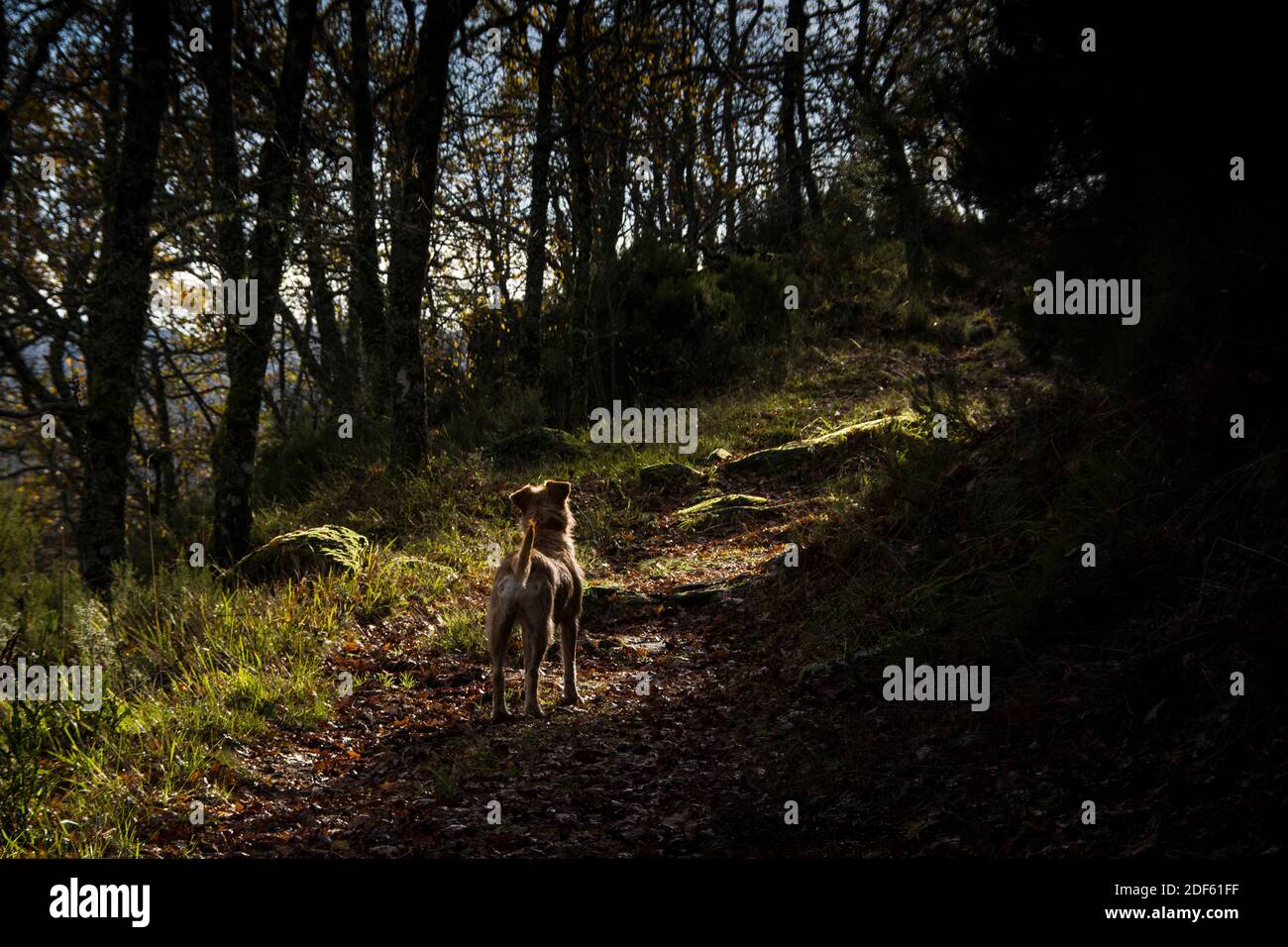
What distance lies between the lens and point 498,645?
19.4ft

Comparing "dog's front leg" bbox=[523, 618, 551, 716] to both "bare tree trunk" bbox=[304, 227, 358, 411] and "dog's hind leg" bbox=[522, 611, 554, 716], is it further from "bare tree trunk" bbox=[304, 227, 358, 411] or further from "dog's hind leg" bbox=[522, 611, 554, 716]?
"bare tree trunk" bbox=[304, 227, 358, 411]

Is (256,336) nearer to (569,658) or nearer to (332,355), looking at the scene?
(569,658)

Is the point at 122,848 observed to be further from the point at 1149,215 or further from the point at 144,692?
the point at 1149,215

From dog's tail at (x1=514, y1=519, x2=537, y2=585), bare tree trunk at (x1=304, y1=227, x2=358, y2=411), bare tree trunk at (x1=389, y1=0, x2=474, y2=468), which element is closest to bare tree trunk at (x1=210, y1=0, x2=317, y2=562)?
bare tree trunk at (x1=389, y1=0, x2=474, y2=468)

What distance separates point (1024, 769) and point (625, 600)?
15.9 feet

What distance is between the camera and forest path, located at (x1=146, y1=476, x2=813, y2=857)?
4.42 m

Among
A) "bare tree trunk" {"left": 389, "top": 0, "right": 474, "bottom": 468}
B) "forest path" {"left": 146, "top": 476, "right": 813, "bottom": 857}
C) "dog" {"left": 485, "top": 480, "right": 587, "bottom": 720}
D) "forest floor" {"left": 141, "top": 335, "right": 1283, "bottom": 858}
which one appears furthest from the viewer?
"bare tree trunk" {"left": 389, "top": 0, "right": 474, "bottom": 468}

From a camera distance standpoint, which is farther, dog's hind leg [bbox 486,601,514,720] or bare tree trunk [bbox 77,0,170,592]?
bare tree trunk [bbox 77,0,170,592]

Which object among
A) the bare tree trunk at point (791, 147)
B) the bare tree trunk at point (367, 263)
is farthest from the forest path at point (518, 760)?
the bare tree trunk at point (791, 147)

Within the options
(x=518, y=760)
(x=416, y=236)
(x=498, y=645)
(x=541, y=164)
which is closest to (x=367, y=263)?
(x=416, y=236)

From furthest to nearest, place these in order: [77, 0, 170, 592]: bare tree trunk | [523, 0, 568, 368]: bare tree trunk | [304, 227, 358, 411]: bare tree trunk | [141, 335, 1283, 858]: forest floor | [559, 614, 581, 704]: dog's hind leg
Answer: [304, 227, 358, 411]: bare tree trunk → [523, 0, 568, 368]: bare tree trunk → [77, 0, 170, 592]: bare tree trunk → [559, 614, 581, 704]: dog's hind leg → [141, 335, 1283, 858]: forest floor

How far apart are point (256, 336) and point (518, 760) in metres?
6.85

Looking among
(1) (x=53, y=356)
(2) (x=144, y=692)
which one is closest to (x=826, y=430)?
(2) (x=144, y=692)

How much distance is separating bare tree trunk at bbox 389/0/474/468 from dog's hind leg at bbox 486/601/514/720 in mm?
6670
